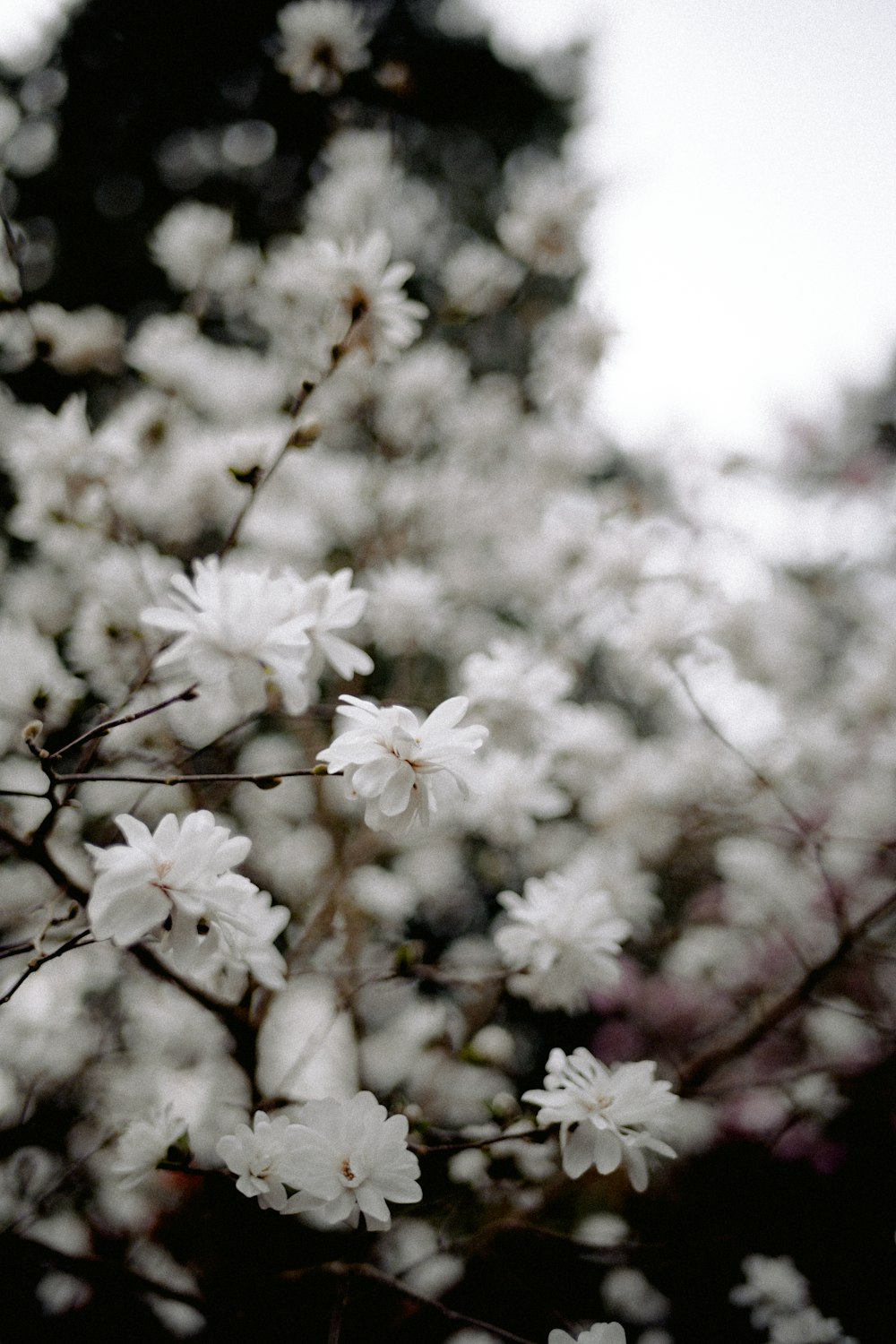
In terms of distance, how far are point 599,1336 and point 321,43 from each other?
8.89ft

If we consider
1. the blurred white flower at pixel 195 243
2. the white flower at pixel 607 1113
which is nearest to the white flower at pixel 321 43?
the blurred white flower at pixel 195 243

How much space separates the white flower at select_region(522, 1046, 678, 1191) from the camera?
31.5 inches

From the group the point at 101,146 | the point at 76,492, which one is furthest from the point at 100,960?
the point at 101,146

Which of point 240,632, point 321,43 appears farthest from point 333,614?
point 321,43

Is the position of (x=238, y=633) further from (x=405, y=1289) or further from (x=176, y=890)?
(x=405, y=1289)

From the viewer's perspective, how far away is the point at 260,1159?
773 mm

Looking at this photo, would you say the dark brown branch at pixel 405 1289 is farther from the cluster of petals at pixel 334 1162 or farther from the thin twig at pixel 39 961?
the thin twig at pixel 39 961

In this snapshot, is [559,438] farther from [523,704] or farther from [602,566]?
[523,704]

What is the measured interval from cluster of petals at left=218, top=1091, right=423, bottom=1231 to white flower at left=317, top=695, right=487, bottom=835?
0.32 m

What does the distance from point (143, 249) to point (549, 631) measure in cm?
375

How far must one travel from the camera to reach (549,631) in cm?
257

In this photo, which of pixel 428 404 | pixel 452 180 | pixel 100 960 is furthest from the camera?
pixel 452 180

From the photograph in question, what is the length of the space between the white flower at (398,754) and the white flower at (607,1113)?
14.6 inches

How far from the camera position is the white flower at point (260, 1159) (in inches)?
30.0
